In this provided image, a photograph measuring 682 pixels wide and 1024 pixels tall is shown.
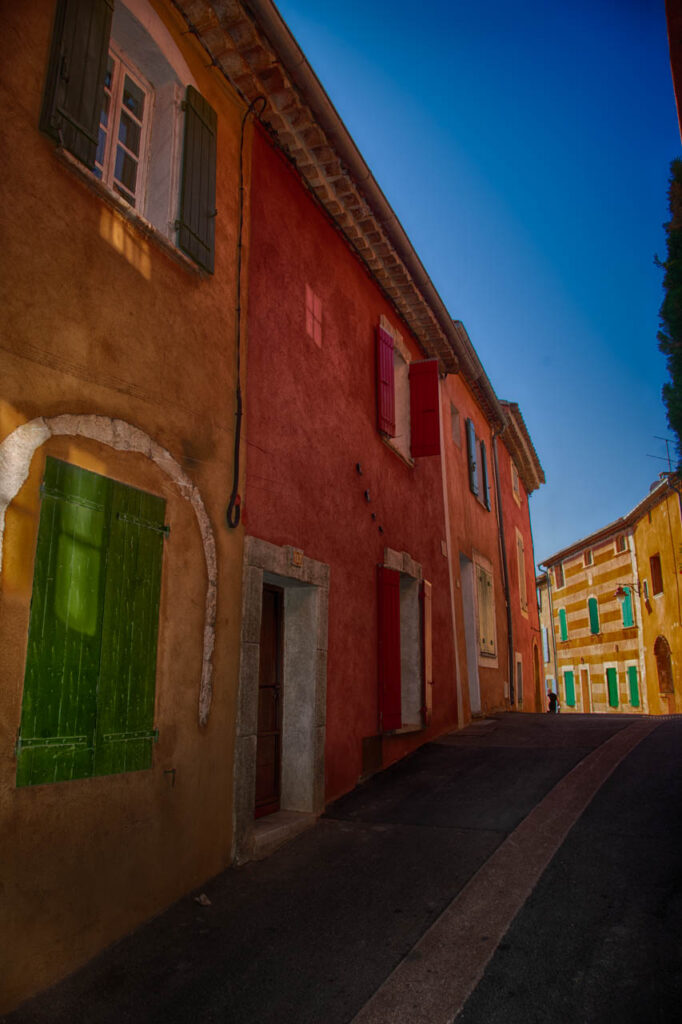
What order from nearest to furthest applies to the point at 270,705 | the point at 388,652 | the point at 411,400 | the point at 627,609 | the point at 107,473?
the point at 107,473, the point at 270,705, the point at 388,652, the point at 411,400, the point at 627,609

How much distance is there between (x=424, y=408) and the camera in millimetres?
9852

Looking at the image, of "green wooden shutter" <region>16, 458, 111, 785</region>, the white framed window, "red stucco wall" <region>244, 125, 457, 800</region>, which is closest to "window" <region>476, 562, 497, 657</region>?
"red stucco wall" <region>244, 125, 457, 800</region>

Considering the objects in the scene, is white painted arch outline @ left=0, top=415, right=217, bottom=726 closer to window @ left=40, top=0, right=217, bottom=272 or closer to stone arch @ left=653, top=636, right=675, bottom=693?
window @ left=40, top=0, right=217, bottom=272

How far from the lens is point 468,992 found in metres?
3.32

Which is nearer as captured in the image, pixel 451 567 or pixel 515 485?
pixel 451 567

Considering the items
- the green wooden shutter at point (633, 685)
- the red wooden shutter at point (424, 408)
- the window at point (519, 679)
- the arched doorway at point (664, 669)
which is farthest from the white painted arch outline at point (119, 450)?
the green wooden shutter at point (633, 685)

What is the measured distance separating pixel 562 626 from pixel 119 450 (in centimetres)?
2961

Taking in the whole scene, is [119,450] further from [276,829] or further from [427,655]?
[427,655]

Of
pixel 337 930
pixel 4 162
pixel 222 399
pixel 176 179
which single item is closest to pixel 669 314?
pixel 222 399

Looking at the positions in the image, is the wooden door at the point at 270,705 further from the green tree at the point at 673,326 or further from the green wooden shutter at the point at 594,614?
the green wooden shutter at the point at 594,614

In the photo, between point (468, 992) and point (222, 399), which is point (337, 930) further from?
point (222, 399)

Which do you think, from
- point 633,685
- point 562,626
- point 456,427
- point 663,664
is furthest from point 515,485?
point 562,626

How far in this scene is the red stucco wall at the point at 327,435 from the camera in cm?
620

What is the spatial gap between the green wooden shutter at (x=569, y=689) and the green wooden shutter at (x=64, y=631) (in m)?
29.0
